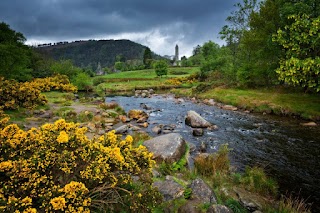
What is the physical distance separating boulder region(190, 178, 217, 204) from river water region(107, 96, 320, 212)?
3732 mm

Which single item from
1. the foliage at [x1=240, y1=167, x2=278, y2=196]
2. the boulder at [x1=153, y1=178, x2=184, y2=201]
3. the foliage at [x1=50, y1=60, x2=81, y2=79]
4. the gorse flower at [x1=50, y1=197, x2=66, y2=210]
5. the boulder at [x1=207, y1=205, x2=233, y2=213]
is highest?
the foliage at [x1=50, y1=60, x2=81, y2=79]

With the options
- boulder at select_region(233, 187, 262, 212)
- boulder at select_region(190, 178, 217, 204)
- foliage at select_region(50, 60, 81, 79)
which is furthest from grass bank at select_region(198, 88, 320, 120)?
foliage at select_region(50, 60, 81, 79)

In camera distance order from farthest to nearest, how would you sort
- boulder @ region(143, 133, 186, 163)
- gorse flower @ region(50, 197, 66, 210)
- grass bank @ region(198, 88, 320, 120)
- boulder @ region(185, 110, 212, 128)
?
grass bank @ region(198, 88, 320, 120), boulder @ region(185, 110, 212, 128), boulder @ region(143, 133, 186, 163), gorse flower @ region(50, 197, 66, 210)

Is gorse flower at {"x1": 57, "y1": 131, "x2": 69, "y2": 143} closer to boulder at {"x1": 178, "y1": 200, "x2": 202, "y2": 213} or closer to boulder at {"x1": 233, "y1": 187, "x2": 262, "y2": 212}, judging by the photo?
boulder at {"x1": 178, "y1": 200, "x2": 202, "y2": 213}

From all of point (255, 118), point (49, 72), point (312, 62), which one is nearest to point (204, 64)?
point (49, 72)

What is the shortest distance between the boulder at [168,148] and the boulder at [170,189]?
2773mm

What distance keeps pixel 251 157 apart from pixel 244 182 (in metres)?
3.77

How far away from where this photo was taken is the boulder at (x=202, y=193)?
783 centimetres

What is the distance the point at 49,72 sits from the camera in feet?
174

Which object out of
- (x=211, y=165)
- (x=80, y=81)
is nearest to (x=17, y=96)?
(x=211, y=165)

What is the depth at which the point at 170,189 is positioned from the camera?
8.11m

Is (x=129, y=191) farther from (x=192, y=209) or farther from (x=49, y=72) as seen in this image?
(x=49, y=72)

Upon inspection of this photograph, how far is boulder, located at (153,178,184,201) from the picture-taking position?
25.5 ft

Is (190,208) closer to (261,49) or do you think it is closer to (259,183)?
(259,183)
